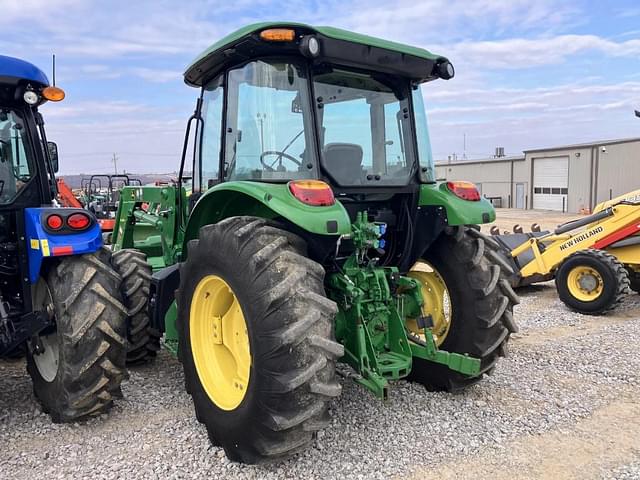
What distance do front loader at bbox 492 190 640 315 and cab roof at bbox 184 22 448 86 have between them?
368 centimetres

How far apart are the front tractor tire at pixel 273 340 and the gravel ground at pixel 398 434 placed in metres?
0.28

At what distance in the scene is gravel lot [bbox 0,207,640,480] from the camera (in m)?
3.22

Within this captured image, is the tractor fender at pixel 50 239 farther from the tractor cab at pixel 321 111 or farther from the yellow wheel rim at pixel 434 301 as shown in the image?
the yellow wheel rim at pixel 434 301

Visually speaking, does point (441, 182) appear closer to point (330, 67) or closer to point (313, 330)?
point (330, 67)

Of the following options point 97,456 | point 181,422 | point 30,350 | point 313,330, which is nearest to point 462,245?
point 313,330

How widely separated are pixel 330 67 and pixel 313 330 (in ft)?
5.61

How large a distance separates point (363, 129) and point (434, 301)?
146cm

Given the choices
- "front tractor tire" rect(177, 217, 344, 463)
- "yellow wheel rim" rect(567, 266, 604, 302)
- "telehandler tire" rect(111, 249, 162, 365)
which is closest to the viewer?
"front tractor tire" rect(177, 217, 344, 463)

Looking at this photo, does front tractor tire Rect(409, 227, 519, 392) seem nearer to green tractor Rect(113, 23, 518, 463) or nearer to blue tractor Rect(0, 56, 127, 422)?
green tractor Rect(113, 23, 518, 463)

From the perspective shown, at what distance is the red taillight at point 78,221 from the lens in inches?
149

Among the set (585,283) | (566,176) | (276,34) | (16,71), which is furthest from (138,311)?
(566,176)

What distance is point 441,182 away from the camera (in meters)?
4.16

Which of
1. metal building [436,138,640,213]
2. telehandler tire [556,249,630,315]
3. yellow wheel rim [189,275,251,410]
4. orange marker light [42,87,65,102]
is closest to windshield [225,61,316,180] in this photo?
yellow wheel rim [189,275,251,410]

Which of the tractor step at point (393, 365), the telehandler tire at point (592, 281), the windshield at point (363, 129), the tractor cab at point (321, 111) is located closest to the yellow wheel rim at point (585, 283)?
the telehandler tire at point (592, 281)
